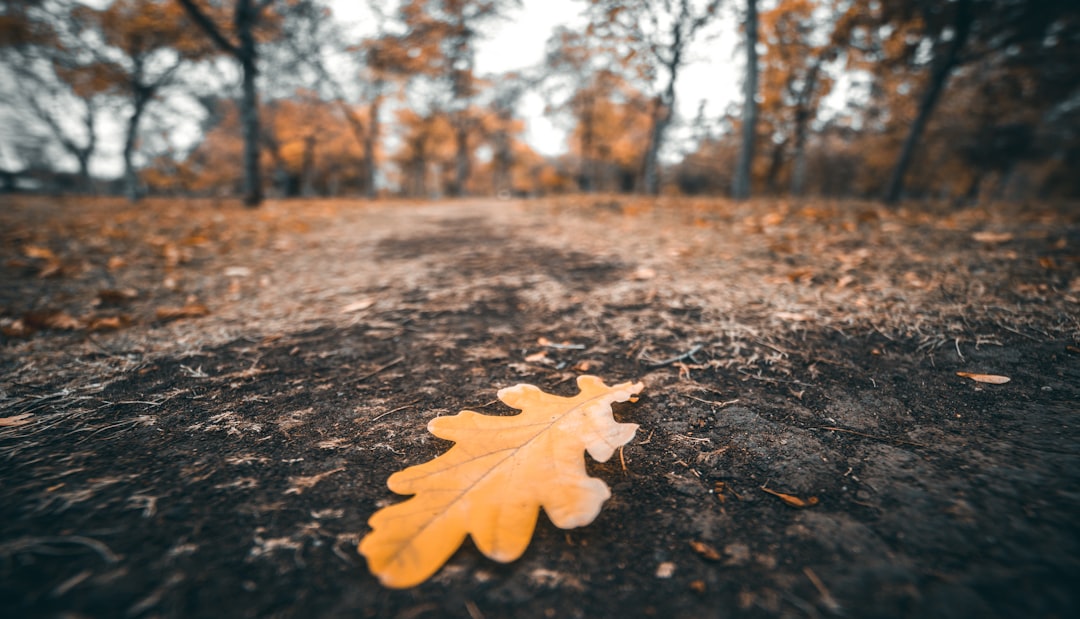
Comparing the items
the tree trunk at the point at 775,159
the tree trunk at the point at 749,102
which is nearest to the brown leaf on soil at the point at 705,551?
the tree trunk at the point at 749,102

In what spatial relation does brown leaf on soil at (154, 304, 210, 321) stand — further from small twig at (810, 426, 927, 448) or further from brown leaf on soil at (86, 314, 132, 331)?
small twig at (810, 426, 927, 448)

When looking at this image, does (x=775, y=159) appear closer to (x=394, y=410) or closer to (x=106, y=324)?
(x=394, y=410)

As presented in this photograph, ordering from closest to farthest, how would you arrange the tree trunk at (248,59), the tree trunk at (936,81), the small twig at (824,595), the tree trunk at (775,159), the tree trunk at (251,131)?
the small twig at (824,595), the tree trunk at (936,81), the tree trunk at (248,59), the tree trunk at (251,131), the tree trunk at (775,159)

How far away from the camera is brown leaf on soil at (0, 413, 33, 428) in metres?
1.00

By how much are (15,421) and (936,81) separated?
29.4 feet

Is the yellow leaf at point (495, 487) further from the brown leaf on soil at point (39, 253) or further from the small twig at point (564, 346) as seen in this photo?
the brown leaf on soil at point (39, 253)

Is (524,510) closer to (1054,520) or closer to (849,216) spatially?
(1054,520)

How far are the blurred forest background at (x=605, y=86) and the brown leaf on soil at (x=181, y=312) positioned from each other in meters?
7.03

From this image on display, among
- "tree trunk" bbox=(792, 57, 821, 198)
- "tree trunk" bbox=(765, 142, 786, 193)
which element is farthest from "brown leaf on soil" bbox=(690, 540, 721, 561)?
"tree trunk" bbox=(765, 142, 786, 193)

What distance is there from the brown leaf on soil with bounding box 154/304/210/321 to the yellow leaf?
1682 mm

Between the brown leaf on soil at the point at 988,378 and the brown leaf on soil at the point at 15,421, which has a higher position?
the brown leaf on soil at the point at 988,378

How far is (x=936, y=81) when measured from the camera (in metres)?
5.61

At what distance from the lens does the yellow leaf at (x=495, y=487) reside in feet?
2.10

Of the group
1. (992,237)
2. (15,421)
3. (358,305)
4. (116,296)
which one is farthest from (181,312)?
(992,237)
